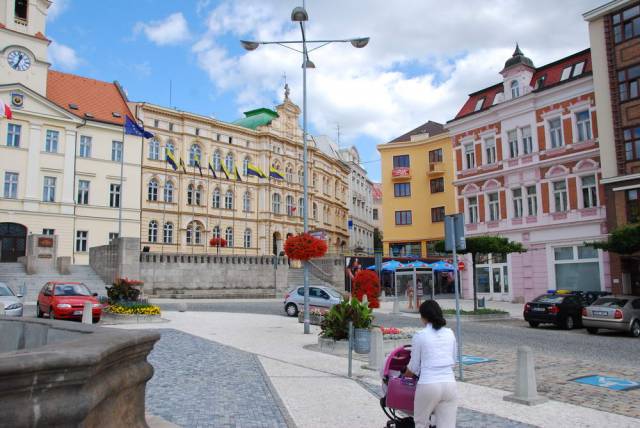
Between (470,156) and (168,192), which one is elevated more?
(470,156)

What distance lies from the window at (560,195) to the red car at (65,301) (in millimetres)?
26286

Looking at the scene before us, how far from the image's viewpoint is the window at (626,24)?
28.5m

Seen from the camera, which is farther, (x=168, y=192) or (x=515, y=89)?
(x=168, y=192)

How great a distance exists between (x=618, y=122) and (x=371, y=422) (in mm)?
27776

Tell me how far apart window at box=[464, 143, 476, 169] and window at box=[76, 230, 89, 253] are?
103 feet

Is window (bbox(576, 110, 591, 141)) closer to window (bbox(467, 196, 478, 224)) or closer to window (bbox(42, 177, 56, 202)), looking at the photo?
window (bbox(467, 196, 478, 224))

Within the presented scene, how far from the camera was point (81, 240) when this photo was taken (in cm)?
4525

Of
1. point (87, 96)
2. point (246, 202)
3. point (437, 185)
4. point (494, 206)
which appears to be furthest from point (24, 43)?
point (494, 206)

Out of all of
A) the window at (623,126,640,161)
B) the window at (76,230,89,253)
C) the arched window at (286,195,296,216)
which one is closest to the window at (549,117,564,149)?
the window at (623,126,640,161)

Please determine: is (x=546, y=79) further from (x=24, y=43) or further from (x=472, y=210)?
(x=24, y=43)

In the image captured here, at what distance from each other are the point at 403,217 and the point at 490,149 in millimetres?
17208

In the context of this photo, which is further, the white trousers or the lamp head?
the lamp head

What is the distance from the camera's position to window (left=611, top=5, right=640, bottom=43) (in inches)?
1122

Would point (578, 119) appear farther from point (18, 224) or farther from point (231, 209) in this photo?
point (18, 224)
